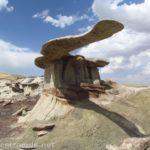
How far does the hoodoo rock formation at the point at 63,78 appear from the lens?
23.0m

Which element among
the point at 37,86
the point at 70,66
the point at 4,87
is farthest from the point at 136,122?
the point at 4,87

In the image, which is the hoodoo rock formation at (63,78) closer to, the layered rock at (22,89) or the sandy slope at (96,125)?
the sandy slope at (96,125)

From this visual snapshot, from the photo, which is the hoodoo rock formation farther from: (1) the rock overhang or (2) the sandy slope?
(2) the sandy slope

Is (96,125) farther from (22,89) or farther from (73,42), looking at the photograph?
(22,89)

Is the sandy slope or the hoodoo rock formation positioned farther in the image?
the hoodoo rock formation


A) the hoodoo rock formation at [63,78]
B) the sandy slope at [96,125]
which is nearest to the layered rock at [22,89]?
the hoodoo rock formation at [63,78]

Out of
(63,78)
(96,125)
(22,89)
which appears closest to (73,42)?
(63,78)

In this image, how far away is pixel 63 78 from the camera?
2494 cm

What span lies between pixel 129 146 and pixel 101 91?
13.3 m

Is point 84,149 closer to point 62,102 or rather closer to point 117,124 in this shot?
point 117,124

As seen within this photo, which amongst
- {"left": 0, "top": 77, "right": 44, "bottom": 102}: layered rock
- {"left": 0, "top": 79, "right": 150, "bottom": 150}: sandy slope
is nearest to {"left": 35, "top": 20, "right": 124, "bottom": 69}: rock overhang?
{"left": 0, "top": 79, "right": 150, "bottom": 150}: sandy slope

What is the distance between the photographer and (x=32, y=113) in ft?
81.6

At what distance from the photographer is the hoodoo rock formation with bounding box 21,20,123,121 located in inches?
905

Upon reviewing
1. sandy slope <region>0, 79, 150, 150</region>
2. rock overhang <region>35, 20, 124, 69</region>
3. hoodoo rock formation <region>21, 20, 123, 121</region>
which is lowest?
sandy slope <region>0, 79, 150, 150</region>
